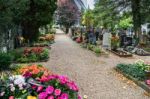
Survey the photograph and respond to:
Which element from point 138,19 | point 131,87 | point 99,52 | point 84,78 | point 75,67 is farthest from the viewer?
point 138,19

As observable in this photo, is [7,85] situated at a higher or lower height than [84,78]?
higher

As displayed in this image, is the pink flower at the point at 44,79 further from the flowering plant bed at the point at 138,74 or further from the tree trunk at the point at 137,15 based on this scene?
the tree trunk at the point at 137,15

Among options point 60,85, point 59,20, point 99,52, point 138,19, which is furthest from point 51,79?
point 59,20

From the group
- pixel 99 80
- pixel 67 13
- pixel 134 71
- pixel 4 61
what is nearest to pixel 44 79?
pixel 99 80

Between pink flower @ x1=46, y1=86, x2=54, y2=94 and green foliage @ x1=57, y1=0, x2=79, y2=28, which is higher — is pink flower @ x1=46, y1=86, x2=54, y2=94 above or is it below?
below

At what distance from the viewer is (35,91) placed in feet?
21.2

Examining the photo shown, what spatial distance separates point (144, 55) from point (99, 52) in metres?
2.87

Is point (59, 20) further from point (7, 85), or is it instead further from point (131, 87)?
point (7, 85)

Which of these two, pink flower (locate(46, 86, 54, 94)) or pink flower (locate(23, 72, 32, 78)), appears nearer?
pink flower (locate(46, 86, 54, 94))

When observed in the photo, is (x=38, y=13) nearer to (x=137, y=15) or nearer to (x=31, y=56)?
(x=31, y=56)

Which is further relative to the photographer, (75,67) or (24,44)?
(24,44)

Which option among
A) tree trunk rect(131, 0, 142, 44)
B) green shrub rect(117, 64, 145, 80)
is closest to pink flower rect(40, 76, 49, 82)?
green shrub rect(117, 64, 145, 80)

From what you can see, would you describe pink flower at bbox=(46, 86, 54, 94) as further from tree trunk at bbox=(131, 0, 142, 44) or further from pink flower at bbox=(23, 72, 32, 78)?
tree trunk at bbox=(131, 0, 142, 44)

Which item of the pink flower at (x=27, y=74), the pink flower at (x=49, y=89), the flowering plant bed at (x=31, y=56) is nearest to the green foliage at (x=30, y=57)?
the flowering plant bed at (x=31, y=56)
